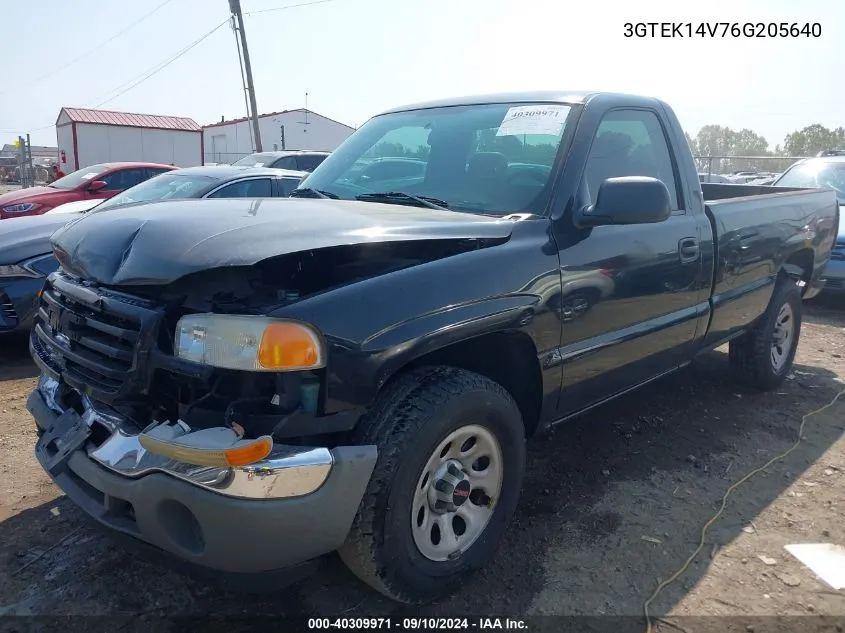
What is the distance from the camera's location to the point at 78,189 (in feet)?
34.1

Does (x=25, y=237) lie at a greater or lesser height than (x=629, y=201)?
lesser

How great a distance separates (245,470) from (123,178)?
1038 centimetres

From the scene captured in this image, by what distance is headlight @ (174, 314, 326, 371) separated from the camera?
2041mm

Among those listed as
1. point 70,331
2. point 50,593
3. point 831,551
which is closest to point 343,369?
point 70,331

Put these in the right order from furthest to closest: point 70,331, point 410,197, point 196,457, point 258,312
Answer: point 410,197 → point 70,331 → point 258,312 → point 196,457

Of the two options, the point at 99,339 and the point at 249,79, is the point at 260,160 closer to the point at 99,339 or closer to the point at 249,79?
the point at 99,339

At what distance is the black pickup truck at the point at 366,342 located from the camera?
206cm

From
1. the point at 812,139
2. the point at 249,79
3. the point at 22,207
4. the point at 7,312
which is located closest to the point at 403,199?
the point at 7,312

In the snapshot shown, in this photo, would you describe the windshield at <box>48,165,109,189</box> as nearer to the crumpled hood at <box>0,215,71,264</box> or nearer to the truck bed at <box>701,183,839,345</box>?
the crumpled hood at <box>0,215,71,264</box>

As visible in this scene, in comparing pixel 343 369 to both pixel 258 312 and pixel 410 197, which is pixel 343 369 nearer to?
pixel 258 312

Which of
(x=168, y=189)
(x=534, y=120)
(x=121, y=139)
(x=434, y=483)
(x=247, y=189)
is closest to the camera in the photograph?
(x=434, y=483)

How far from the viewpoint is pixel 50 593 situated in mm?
2596

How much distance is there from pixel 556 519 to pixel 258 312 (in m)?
1.86

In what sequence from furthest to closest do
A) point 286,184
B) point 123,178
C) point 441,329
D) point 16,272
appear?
1. point 123,178
2. point 286,184
3. point 16,272
4. point 441,329
